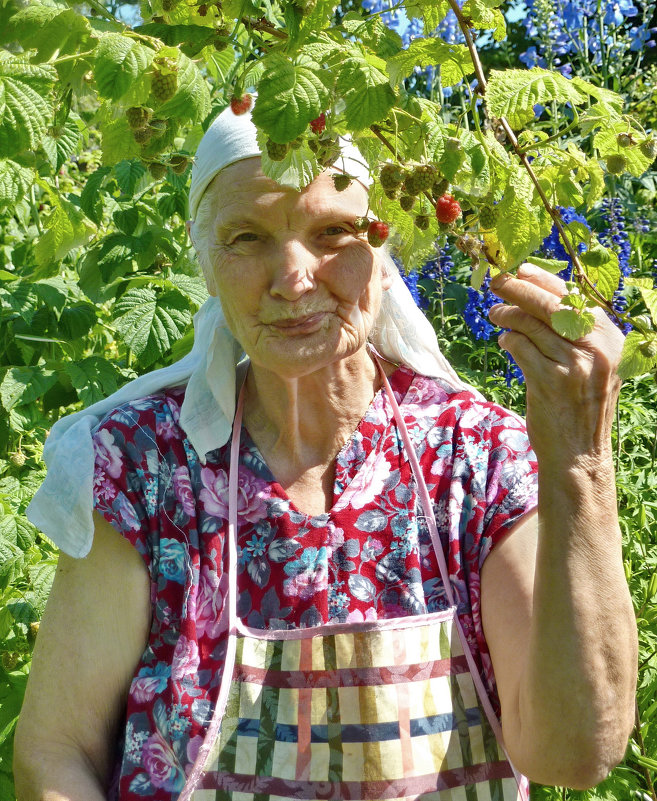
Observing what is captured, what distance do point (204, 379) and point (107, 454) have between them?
0.83 ft

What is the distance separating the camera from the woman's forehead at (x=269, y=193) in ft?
5.65

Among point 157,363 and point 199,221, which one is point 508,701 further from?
point 157,363

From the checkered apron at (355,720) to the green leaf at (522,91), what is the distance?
0.96 metres

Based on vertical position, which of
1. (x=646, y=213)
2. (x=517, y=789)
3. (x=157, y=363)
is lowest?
(x=517, y=789)

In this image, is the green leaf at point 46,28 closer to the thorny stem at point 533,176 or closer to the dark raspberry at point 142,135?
the dark raspberry at point 142,135

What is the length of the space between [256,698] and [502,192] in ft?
3.41

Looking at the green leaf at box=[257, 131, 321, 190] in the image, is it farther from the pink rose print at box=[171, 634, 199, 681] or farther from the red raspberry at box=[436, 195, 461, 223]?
the pink rose print at box=[171, 634, 199, 681]

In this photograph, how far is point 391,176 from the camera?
1.09 metres

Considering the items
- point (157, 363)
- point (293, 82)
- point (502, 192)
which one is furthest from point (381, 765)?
point (157, 363)

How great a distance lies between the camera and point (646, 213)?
466cm

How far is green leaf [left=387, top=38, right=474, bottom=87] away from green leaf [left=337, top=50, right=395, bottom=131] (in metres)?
0.10

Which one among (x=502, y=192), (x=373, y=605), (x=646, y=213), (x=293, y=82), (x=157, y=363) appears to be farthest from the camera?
(x=646, y=213)

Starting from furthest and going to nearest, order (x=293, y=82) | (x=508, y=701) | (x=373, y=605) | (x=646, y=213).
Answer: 1. (x=646, y=213)
2. (x=373, y=605)
3. (x=508, y=701)
4. (x=293, y=82)

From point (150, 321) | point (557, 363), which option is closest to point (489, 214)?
point (557, 363)
